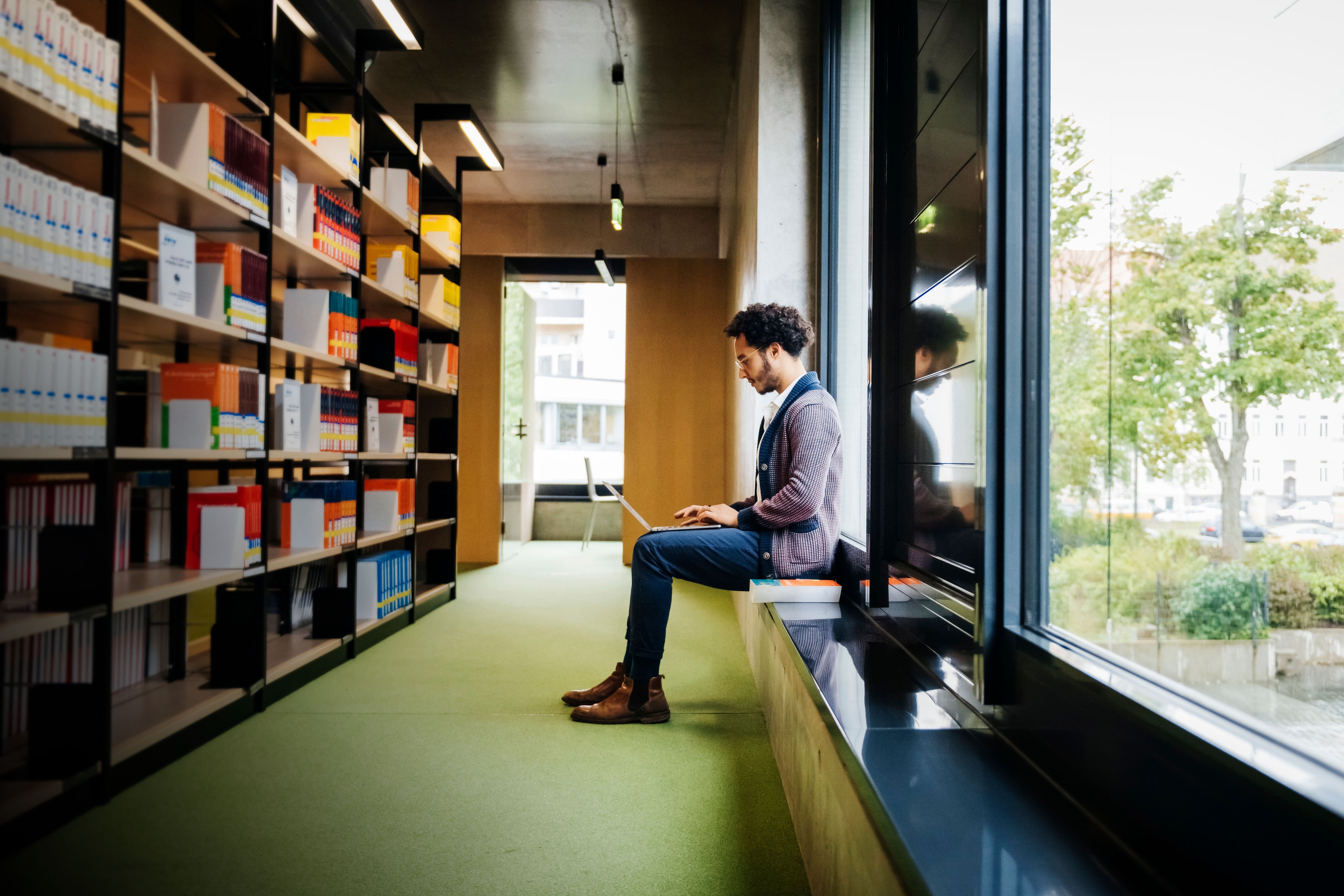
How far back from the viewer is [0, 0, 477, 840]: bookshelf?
195cm

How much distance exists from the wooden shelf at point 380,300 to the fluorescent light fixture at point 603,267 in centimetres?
233

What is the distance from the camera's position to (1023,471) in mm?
1329

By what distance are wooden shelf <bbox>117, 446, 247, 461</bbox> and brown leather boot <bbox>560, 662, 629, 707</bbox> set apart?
1366mm

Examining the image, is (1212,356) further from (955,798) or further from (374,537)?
(374,537)

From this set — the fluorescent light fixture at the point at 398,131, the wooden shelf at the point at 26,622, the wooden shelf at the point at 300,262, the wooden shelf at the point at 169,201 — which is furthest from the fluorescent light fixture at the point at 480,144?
the wooden shelf at the point at 26,622

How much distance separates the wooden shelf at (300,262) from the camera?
9.58 feet

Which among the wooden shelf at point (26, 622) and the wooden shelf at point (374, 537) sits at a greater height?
the wooden shelf at point (26, 622)

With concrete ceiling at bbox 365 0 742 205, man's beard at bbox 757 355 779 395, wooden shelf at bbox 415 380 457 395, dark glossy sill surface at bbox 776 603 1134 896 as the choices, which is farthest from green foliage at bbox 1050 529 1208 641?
concrete ceiling at bbox 365 0 742 205

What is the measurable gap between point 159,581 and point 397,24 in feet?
8.08

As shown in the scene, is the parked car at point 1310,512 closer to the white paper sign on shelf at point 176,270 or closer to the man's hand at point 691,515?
the man's hand at point 691,515

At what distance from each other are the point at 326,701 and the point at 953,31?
2.82 meters

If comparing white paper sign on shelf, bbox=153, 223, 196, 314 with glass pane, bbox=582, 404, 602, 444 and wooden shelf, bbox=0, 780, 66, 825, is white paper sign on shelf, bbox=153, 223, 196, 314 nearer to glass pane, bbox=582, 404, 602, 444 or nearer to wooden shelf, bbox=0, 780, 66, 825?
wooden shelf, bbox=0, 780, 66, 825

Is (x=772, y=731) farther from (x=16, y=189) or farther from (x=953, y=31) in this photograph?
(x=16, y=189)

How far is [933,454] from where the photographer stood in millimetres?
1806
